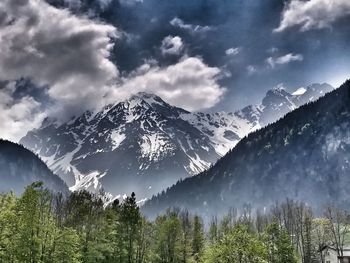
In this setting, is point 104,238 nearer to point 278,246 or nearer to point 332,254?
point 278,246

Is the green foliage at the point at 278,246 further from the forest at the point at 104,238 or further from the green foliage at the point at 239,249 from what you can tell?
the green foliage at the point at 239,249

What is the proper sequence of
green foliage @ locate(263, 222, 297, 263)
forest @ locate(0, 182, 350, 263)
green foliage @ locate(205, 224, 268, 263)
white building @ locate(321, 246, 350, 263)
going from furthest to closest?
1. white building @ locate(321, 246, 350, 263)
2. green foliage @ locate(263, 222, 297, 263)
3. green foliage @ locate(205, 224, 268, 263)
4. forest @ locate(0, 182, 350, 263)

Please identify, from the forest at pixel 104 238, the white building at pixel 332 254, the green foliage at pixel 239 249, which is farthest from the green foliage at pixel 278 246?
the white building at pixel 332 254

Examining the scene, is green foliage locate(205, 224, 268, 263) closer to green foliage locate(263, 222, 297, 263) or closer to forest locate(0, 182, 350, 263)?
forest locate(0, 182, 350, 263)

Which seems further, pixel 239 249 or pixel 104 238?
pixel 104 238

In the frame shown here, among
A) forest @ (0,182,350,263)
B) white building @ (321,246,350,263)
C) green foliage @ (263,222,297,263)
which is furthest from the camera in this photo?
white building @ (321,246,350,263)

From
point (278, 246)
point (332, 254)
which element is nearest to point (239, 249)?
point (278, 246)

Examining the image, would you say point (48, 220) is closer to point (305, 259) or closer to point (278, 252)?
point (278, 252)

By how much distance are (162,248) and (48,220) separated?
4394 cm

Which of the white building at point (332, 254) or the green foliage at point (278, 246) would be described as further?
the white building at point (332, 254)

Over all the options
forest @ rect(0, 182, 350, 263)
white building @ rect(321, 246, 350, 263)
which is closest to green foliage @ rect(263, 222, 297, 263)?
forest @ rect(0, 182, 350, 263)

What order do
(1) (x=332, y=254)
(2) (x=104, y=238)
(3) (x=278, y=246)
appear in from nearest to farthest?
(2) (x=104, y=238), (3) (x=278, y=246), (1) (x=332, y=254)

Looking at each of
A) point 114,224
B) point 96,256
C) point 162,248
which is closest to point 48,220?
point 96,256

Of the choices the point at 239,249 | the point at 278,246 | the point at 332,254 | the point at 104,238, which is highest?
the point at 104,238
